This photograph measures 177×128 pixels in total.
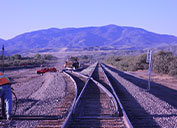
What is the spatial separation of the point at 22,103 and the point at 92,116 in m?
4.60

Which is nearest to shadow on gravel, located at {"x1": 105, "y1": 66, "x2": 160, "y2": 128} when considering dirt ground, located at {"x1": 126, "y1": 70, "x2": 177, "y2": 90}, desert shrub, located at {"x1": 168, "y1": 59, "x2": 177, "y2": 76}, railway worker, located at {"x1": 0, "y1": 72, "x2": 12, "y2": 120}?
railway worker, located at {"x1": 0, "y1": 72, "x2": 12, "y2": 120}

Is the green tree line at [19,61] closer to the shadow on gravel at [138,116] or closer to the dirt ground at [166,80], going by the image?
the dirt ground at [166,80]

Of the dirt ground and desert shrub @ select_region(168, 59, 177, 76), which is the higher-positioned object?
desert shrub @ select_region(168, 59, 177, 76)

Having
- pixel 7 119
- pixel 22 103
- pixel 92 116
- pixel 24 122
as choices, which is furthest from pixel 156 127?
pixel 22 103

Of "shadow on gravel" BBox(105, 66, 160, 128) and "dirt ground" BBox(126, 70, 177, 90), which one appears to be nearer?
"shadow on gravel" BBox(105, 66, 160, 128)

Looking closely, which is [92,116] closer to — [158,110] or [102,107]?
[102,107]

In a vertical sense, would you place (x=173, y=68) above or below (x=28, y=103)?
below

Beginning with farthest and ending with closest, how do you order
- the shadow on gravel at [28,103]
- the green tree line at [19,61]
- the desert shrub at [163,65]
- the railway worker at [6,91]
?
the green tree line at [19,61]
the desert shrub at [163,65]
the shadow on gravel at [28,103]
the railway worker at [6,91]

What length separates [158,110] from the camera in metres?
11.5

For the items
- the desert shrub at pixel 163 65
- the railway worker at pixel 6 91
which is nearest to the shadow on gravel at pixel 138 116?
the railway worker at pixel 6 91

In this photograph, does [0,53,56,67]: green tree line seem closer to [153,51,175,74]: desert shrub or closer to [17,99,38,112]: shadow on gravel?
[153,51,175,74]: desert shrub

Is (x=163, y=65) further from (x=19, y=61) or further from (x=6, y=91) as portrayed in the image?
(x=19, y=61)

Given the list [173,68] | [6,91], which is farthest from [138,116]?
[173,68]

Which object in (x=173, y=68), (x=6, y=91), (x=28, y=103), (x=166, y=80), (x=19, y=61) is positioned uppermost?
(x=6, y=91)
